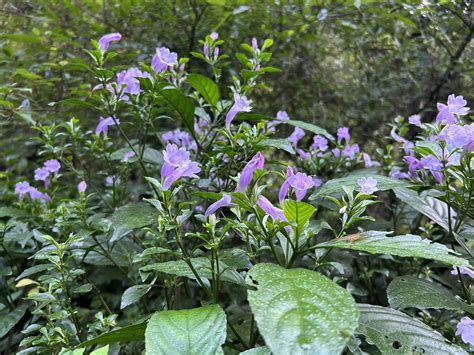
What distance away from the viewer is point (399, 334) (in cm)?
104

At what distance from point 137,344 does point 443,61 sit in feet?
6.91

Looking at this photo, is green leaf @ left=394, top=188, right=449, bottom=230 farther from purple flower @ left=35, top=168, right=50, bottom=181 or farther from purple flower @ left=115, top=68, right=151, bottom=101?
purple flower @ left=35, top=168, right=50, bottom=181

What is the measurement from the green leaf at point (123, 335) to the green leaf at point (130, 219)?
0.31 metres

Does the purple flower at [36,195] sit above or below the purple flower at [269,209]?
below

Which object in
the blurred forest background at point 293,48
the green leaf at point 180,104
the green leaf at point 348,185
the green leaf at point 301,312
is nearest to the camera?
the green leaf at point 301,312

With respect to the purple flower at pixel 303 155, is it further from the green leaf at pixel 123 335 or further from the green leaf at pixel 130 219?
the green leaf at pixel 123 335

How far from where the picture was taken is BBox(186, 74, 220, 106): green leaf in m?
1.46

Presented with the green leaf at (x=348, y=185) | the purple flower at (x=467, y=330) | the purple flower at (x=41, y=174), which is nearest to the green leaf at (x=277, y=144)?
the green leaf at (x=348, y=185)

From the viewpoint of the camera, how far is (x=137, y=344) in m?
1.35

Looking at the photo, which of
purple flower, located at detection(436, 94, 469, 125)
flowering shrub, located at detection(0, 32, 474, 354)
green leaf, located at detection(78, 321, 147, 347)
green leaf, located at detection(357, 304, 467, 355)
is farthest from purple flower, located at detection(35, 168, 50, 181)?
purple flower, located at detection(436, 94, 469, 125)

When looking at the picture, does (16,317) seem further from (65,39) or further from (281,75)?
(281,75)

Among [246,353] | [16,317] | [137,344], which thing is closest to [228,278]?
[246,353]

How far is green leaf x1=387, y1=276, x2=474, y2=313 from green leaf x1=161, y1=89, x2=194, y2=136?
0.80 metres

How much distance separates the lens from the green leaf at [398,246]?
88 centimetres
